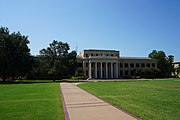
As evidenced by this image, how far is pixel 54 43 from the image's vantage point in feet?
225

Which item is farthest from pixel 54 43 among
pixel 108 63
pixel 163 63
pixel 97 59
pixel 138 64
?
pixel 163 63

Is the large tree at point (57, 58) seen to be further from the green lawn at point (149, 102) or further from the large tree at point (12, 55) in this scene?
the green lawn at point (149, 102)

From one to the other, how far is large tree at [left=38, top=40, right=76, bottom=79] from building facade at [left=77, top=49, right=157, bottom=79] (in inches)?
728

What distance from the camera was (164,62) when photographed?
330 ft

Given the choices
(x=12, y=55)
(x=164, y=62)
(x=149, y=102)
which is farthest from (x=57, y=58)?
(x=164, y=62)

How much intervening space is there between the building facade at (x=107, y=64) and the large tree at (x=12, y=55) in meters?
32.3

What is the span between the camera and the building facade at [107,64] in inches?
3383

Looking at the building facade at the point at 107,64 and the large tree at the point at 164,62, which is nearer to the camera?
the building facade at the point at 107,64

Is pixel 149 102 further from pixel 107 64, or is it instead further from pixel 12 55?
pixel 107 64

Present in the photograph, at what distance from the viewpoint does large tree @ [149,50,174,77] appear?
98350 mm

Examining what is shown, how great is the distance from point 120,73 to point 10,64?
2094 inches

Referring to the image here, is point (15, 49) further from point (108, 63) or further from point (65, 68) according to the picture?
point (108, 63)

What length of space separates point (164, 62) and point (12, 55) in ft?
239

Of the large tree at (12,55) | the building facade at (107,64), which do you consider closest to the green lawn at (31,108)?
the large tree at (12,55)
